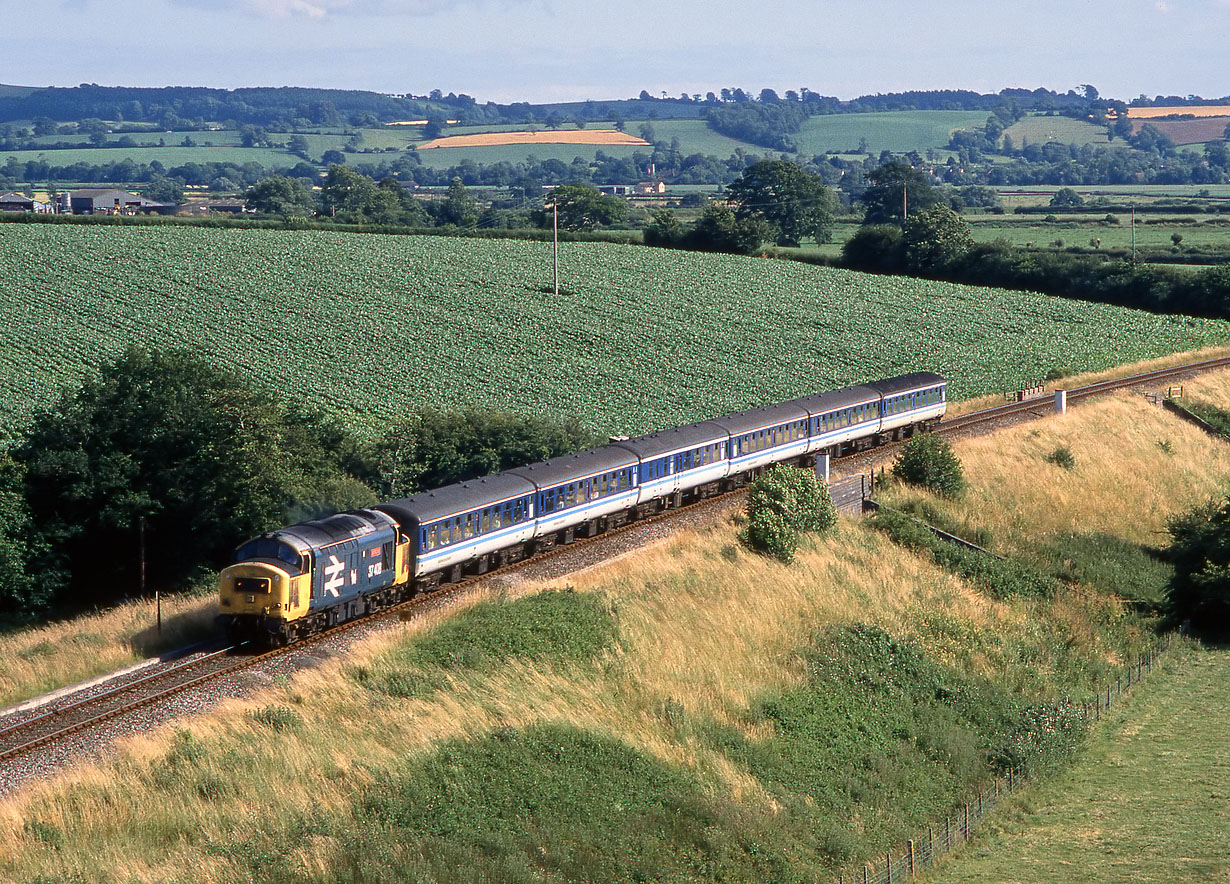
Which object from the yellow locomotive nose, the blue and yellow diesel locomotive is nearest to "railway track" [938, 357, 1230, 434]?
the blue and yellow diesel locomotive

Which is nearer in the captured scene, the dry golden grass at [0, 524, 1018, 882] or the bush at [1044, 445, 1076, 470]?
the dry golden grass at [0, 524, 1018, 882]

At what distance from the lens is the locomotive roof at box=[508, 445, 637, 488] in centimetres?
3772

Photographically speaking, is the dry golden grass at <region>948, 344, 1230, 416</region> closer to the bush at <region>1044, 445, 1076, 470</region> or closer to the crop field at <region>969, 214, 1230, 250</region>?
the bush at <region>1044, 445, 1076, 470</region>

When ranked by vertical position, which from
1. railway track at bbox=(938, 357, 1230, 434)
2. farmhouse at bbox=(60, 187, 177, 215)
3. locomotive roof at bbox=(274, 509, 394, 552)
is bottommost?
railway track at bbox=(938, 357, 1230, 434)

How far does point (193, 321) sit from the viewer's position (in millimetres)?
86125

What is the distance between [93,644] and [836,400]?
99.1 feet

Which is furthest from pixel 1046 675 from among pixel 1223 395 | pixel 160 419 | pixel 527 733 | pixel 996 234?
pixel 996 234

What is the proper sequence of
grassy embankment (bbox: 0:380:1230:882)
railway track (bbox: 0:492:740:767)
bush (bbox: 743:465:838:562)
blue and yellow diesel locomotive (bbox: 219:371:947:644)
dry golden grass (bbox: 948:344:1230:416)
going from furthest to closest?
dry golden grass (bbox: 948:344:1230:416) < bush (bbox: 743:465:838:562) < blue and yellow diesel locomotive (bbox: 219:371:947:644) < railway track (bbox: 0:492:740:767) < grassy embankment (bbox: 0:380:1230:882)

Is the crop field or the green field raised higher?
the crop field

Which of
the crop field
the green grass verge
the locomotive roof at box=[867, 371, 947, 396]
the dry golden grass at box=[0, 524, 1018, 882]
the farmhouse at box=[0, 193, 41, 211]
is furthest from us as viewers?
the farmhouse at box=[0, 193, 41, 211]

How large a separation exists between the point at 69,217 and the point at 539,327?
5949 centimetres

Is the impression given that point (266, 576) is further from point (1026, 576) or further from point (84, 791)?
point (1026, 576)

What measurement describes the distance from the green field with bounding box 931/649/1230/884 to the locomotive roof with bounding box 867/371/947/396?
20578 millimetres

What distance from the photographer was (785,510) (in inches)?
1527
